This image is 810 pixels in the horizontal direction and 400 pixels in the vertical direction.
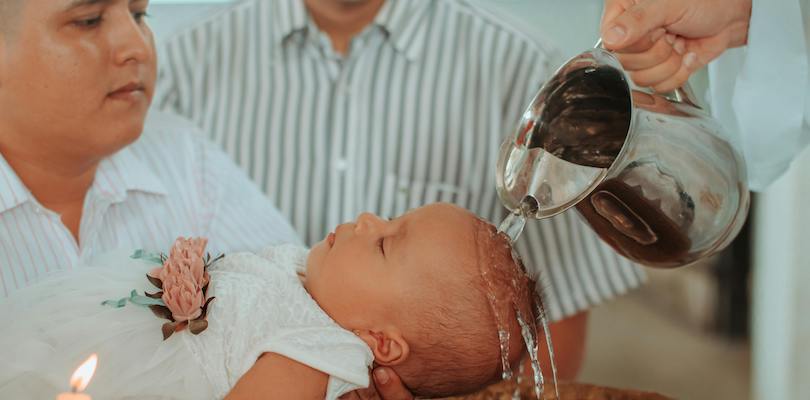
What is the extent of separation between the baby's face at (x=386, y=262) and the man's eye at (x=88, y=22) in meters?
0.49

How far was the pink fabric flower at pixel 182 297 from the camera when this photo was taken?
4.02 feet

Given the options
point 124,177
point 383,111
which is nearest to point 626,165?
point 124,177

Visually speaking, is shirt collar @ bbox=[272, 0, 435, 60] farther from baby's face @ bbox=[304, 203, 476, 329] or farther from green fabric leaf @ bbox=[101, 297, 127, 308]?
green fabric leaf @ bbox=[101, 297, 127, 308]

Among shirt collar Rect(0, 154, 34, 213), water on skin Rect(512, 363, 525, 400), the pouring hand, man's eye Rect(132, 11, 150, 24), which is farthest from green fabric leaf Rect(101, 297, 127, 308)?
the pouring hand

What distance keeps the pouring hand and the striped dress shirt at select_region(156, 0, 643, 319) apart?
615mm

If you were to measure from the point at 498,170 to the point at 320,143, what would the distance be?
2.82 feet

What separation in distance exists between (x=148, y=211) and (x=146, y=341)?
43 cm

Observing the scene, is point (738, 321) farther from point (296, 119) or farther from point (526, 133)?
point (526, 133)

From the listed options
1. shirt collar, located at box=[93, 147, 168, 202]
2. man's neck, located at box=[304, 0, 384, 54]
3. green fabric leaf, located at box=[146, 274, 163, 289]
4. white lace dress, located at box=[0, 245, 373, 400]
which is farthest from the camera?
man's neck, located at box=[304, 0, 384, 54]

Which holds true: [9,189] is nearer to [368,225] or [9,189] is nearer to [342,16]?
[368,225]

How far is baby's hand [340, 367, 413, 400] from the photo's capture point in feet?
4.46

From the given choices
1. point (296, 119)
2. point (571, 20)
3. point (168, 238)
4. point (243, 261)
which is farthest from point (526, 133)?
point (571, 20)

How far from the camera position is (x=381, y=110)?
2170mm

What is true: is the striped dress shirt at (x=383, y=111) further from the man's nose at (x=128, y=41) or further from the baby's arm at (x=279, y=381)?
the baby's arm at (x=279, y=381)
